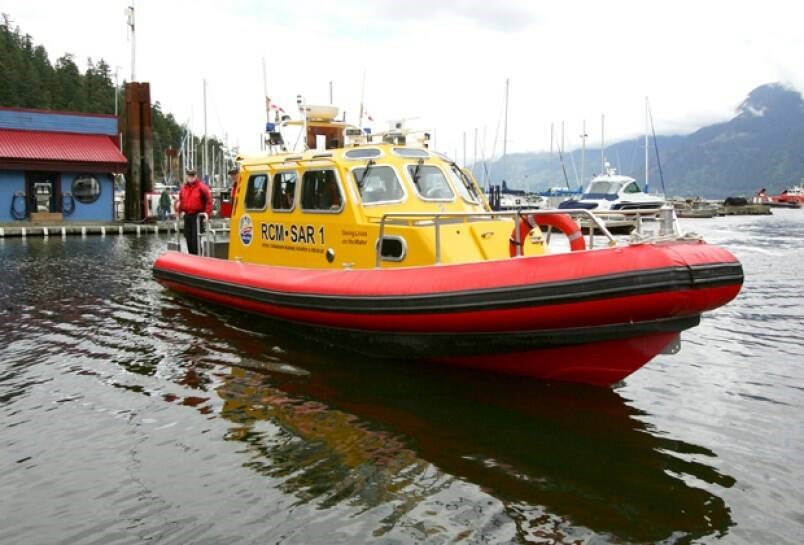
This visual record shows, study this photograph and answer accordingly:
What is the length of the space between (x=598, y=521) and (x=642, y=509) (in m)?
0.35

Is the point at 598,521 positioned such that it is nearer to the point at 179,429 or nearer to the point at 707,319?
the point at 179,429

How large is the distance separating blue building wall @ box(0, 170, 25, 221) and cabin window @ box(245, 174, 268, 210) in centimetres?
2175

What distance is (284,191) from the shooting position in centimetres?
920

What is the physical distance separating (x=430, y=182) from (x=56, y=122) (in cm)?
2580

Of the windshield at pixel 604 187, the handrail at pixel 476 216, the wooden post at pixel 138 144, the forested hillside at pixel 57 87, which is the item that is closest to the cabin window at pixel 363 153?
the handrail at pixel 476 216

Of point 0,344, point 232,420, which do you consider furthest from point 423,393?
point 0,344

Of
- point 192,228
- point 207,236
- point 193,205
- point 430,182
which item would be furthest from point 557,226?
point 192,228

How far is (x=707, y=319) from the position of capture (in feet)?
33.9

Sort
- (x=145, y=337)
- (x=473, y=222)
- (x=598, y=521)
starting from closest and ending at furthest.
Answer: (x=598, y=521), (x=473, y=222), (x=145, y=337)

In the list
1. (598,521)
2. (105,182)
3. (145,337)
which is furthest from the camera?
(105,182)

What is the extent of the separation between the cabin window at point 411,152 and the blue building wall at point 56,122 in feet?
83.1

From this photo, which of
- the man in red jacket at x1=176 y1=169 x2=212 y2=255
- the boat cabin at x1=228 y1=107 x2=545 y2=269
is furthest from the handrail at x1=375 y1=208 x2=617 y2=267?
the man in red jacket at x1=176 y1=169 x2=212 y2=255

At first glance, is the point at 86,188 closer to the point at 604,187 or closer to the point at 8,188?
the point at 8,188

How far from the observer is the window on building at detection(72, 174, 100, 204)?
93.7 ft
